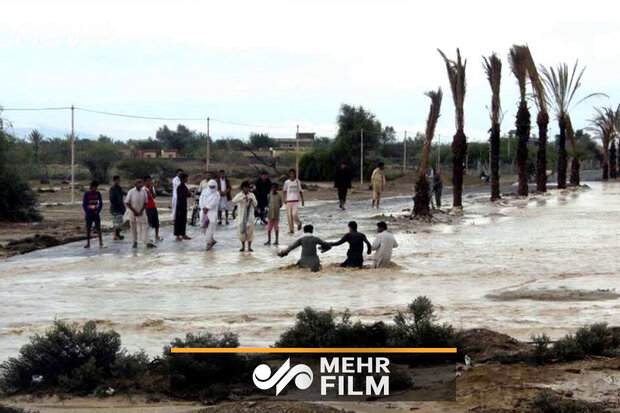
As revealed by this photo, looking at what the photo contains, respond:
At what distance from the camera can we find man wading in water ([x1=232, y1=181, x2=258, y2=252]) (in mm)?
20266

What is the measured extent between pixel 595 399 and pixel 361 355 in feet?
7.79

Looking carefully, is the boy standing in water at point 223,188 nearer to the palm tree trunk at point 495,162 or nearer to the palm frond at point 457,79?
the palm frond at point 457,79

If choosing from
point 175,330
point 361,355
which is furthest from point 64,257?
point 361,355

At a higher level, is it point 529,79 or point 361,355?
point 529,79

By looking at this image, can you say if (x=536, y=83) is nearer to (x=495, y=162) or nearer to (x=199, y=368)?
(x=495, y=162)

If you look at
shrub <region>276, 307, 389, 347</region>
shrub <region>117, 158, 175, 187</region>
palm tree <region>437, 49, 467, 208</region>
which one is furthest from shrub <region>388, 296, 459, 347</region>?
shrub <region>117, 158, 175, 187</region>

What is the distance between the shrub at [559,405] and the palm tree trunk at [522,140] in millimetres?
35077

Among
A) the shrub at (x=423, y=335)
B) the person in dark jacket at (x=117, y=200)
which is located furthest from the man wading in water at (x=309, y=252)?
the shrub at (x=423, y=335)

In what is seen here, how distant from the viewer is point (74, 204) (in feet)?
121

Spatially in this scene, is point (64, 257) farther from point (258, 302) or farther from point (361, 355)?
point (361, 355)

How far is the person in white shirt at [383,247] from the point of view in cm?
1725

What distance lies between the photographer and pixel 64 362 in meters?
9.04

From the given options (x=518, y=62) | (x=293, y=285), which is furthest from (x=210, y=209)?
(x=518, y=62)

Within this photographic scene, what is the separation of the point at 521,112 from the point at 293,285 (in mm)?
28707
